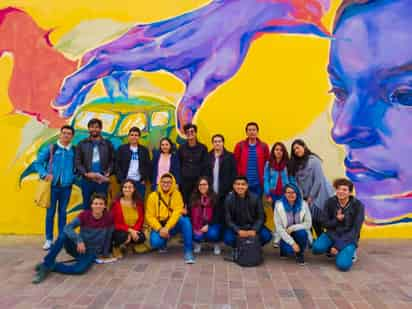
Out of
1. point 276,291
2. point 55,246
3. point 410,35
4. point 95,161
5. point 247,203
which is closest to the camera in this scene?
point 276,291

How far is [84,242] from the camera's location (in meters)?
4.03

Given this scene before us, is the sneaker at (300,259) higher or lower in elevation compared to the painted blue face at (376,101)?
lower

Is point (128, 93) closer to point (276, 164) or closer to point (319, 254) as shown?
point (276, 164)

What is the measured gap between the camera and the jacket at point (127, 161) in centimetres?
469

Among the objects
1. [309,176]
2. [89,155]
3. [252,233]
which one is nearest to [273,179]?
[309,176]

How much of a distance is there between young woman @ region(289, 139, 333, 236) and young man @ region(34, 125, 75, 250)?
8.80ft

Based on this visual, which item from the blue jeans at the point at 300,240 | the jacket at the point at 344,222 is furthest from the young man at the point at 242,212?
the jacket at the point at 344,222

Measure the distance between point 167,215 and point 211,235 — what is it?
56 centimetres

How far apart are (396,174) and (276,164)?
5.94 ft

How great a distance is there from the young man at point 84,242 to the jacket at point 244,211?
1.32 meters

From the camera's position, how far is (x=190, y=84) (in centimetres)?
520

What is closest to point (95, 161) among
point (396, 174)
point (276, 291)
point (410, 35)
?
point (276, 291)

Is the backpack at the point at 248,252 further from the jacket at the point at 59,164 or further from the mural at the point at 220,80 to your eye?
the jacket at the point at 59,164

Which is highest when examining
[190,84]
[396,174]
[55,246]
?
[190,84]
